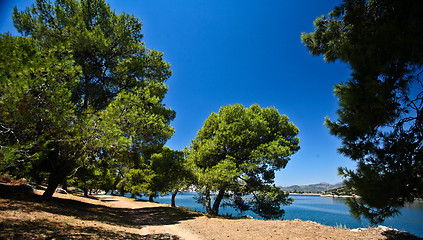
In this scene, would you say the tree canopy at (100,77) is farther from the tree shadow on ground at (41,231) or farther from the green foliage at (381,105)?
the green foliage at (381,105)

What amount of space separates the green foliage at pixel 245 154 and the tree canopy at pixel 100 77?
559 centimetres

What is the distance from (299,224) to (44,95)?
13476mm

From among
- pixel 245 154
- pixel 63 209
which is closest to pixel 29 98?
pixel 63 209

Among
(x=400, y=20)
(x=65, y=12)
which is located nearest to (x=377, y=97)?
(x=400, y=20)

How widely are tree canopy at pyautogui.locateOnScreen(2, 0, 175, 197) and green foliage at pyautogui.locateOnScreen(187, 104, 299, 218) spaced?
18.3ft

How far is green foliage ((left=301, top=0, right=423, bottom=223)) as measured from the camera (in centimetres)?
327

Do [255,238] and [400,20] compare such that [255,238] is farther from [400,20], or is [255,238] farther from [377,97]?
[400,20]

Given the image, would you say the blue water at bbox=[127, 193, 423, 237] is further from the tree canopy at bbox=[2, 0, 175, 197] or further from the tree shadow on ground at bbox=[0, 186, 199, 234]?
the tree canopy at bbox=[2, 0, 175, 197]

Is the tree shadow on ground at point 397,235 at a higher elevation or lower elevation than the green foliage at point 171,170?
lower

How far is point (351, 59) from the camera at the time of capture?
12.3ft

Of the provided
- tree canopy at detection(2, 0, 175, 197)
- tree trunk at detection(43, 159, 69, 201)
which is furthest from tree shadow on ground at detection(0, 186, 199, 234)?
tree canopy at detection(2, 0, 175, 197)

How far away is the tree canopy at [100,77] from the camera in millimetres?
8312

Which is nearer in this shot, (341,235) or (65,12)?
(341,235)

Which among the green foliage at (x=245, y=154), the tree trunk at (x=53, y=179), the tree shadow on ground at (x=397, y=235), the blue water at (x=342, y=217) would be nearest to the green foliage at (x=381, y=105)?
the blue water at (x=342, y=217)
